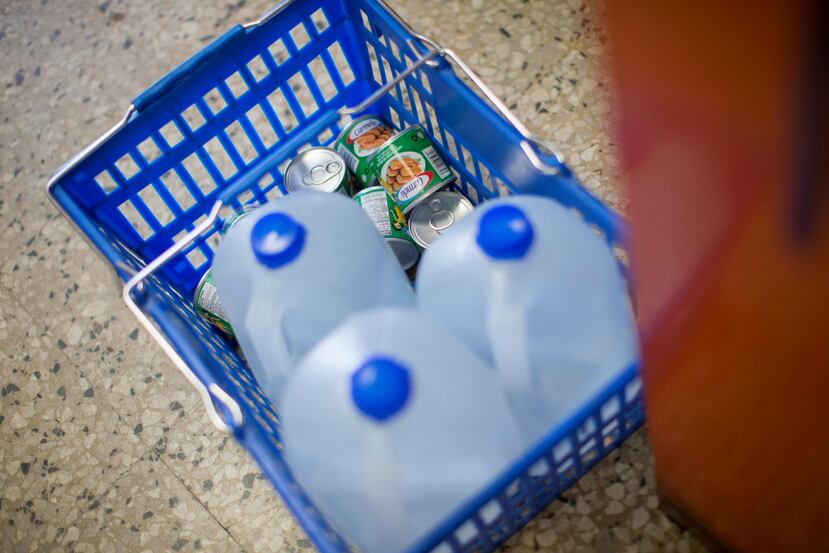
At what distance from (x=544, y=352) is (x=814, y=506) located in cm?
29

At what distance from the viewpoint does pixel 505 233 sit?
2.42 ft

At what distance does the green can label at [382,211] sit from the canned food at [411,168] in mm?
17

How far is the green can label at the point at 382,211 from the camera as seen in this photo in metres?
1.03

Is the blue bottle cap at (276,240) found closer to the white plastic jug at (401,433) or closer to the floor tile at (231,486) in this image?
the white plastic jug at (401,433)

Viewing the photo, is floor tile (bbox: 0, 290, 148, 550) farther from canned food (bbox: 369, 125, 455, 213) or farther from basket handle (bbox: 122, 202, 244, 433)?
canned food (bbox: 369, 125, 455, 213)

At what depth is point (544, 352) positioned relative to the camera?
794 millimetres

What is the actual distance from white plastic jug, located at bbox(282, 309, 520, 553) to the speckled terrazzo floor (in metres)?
0.22

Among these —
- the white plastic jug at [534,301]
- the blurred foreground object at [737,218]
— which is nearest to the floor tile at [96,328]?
the white plastic jug at [534,301]

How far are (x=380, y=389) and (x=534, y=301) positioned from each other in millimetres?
208

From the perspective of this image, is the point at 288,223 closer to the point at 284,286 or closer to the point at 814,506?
the point at 284,286

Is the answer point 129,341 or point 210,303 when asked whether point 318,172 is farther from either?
point 129,341

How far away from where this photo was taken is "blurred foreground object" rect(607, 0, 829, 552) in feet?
0.98

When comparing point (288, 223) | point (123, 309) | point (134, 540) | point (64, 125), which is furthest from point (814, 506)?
point (64, 125)

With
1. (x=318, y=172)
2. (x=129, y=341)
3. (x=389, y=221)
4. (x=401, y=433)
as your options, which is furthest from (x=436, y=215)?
(x=129, y=341)
